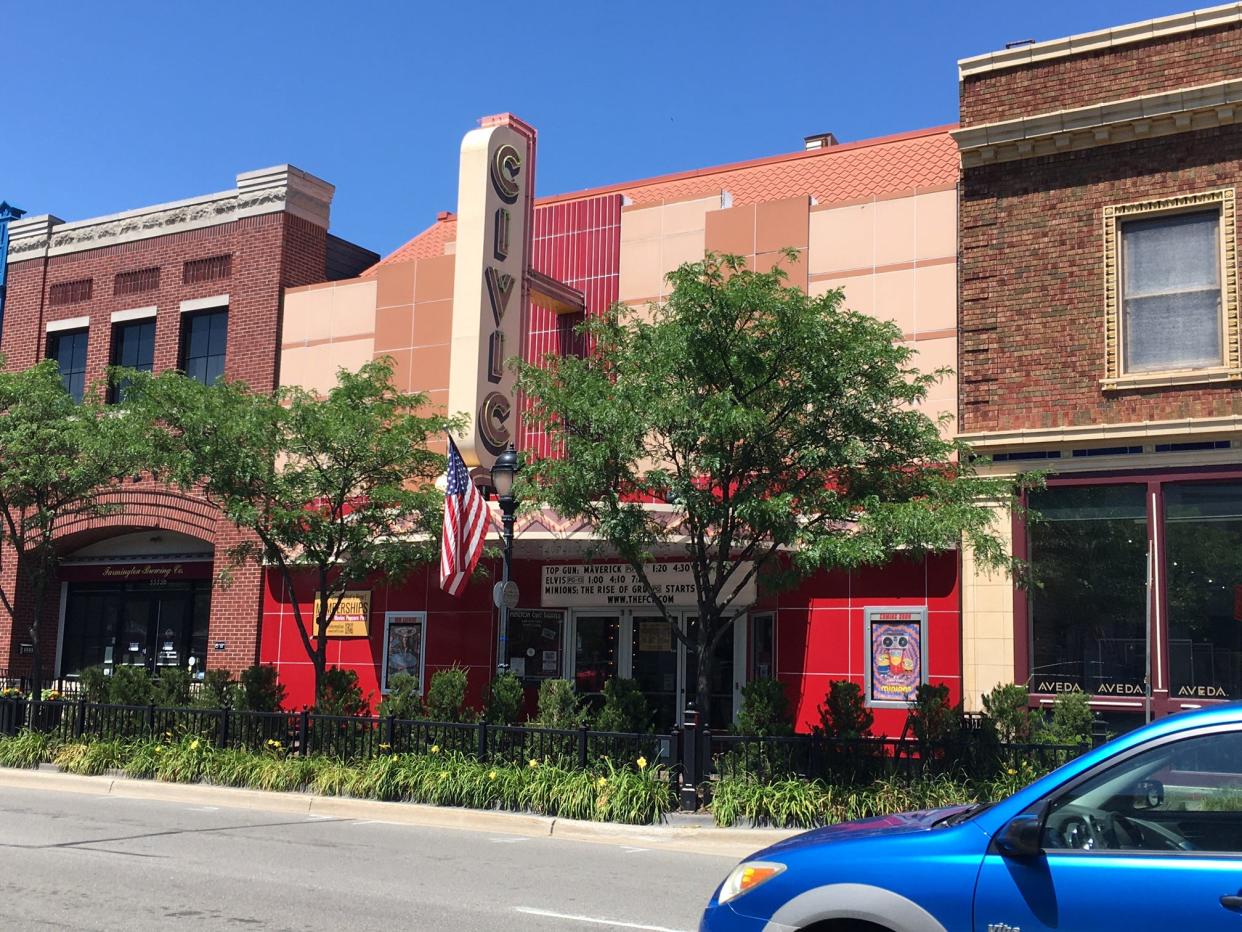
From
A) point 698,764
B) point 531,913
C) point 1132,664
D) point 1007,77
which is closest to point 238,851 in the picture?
point 531,913

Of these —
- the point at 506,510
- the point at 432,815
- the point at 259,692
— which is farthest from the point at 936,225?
the point at 259,692

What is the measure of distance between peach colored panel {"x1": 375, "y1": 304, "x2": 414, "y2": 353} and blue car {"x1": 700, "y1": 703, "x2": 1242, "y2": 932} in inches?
773

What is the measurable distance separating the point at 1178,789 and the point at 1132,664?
1300 centimetres

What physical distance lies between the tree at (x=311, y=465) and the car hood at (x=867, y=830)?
12795 millimetres

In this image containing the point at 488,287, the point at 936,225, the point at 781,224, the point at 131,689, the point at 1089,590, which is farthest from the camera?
the point at 781,224

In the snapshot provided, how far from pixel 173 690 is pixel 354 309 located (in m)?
8.50

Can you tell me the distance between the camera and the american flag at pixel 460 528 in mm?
15914

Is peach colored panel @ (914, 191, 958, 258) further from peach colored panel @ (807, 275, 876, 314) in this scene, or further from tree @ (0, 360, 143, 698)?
tree @ (0, 360, 143, 698)

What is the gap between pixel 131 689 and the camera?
19.3m

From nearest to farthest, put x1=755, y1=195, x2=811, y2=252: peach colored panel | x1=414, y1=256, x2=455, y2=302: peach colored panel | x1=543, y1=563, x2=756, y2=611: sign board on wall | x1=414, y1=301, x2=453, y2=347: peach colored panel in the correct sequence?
1. x1=755, y1=195, x2=811, y2=252: peach colored panel
2. x1=543, y1=563, x2=756, y2=611: sign board on wall
3. x1=414, y1=301, x2=453, y2=347: peach colored panel
4. x1=414, y1=256, x2=455, y2=302: peach colored panel

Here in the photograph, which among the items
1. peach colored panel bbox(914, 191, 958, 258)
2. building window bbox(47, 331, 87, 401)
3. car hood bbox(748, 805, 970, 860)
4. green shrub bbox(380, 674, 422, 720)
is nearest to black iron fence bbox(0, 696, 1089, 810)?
green shrub bbox(380, 674, 422, 720)

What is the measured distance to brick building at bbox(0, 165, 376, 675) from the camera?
25.5m

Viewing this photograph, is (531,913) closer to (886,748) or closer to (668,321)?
(886,748)

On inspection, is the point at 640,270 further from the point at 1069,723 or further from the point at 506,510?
the point at 1069,723
